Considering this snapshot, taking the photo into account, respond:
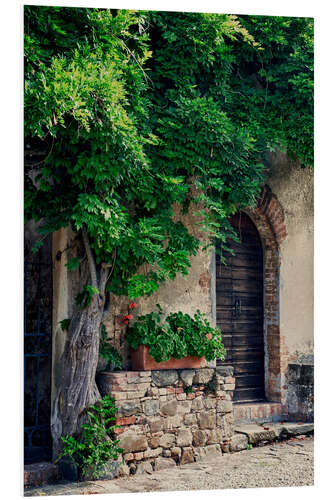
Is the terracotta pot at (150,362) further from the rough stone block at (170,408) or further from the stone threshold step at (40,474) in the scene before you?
the stone threshold step at (40,474)

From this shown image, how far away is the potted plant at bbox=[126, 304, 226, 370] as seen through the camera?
5.30 m

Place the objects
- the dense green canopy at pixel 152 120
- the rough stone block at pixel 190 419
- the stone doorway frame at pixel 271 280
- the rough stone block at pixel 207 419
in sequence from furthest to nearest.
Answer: the stone doorway frame at pixel 271 280
the rough stone block at pixel 207 419
the rough stone block at pixel 190 419
the dense green canopy at pixel 152 120

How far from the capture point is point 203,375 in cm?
565

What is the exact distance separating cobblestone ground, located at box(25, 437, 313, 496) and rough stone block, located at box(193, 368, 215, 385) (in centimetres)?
69

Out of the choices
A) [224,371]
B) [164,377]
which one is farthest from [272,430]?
[164,377]

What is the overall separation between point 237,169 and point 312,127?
3.80 feet

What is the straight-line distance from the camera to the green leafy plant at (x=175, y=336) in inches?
209

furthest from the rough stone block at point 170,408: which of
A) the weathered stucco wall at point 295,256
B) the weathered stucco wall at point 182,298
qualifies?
the weathered stucco wall at point 295,256

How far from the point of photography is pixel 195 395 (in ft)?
Result: 18.3

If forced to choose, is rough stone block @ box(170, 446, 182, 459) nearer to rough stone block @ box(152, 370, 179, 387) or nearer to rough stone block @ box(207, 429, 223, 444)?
rough stone block @ box(207, 429, 223, 444)

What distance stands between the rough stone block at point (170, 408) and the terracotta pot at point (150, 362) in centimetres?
29

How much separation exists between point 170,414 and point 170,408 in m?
0.05

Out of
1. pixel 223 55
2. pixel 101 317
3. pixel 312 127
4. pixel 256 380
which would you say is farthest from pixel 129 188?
pixel 256 380

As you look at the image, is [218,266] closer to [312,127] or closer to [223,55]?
[312,127]
